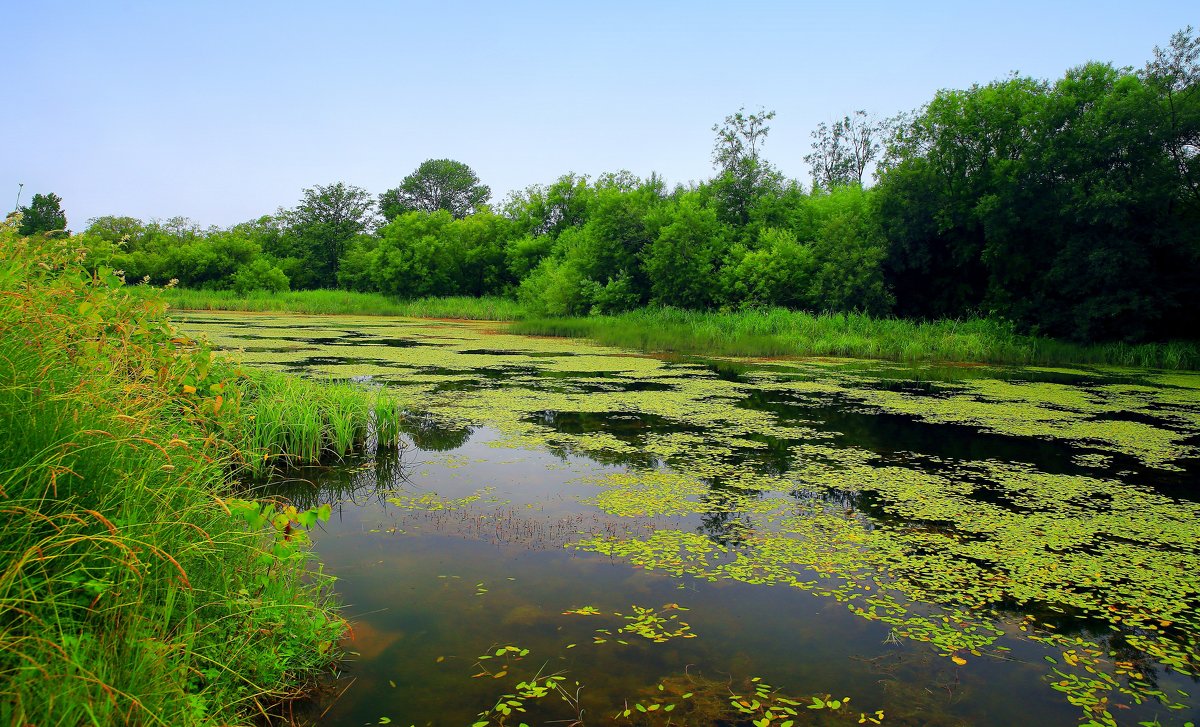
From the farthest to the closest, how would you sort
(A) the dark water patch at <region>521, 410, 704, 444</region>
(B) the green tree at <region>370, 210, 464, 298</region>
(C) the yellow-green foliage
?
1. (B) the green tree at <region>370, 210, 464, 298</region>
2. (A) the dark water patch at <region>521, 410, 704, 444</region>
3. (C) the yellow-green foliage

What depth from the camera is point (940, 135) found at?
785 inches

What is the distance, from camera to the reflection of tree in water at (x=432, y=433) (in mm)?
6625

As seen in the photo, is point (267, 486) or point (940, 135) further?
point (940, 135)

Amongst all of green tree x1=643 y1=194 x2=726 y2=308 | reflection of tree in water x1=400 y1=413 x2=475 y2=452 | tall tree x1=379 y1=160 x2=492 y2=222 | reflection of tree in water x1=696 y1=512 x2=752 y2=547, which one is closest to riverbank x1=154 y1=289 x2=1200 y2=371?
green tree x1=643 y1=194 x2=726 y2=308

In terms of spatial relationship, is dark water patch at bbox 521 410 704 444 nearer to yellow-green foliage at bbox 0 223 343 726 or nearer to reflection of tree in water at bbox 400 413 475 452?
reflection of tree in water at bbox 400 413 475 452

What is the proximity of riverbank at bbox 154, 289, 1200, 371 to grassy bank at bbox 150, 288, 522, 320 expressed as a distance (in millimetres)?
8186

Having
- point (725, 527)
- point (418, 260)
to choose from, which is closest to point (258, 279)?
point (418, 260)

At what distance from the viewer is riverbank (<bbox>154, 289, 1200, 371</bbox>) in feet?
51.7

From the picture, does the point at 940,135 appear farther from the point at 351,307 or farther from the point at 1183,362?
the point at 351,307

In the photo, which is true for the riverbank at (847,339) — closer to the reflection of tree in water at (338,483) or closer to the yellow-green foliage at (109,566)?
the reflection of tree in water at (338,483)

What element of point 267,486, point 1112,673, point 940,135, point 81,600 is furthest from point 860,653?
point 940,135

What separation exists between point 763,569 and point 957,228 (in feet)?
64.3

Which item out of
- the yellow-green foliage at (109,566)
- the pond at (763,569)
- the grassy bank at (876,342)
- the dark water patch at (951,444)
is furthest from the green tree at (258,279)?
the yellow-green foliage at (109,566)

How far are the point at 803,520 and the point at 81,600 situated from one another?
400 centimetres
